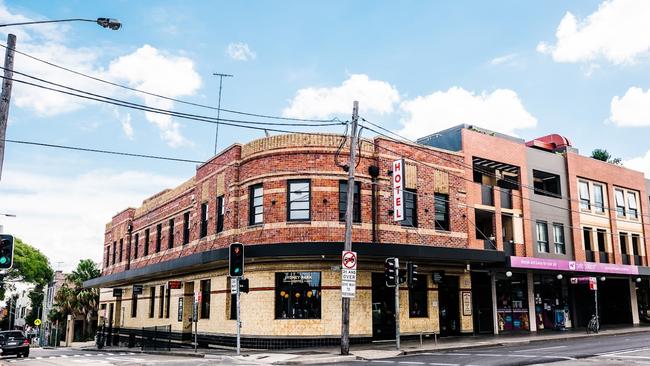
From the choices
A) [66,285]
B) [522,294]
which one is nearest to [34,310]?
[66,285]

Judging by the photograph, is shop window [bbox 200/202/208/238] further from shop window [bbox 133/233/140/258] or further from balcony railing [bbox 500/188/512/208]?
balcony railing [bbox 500/188/512/208]

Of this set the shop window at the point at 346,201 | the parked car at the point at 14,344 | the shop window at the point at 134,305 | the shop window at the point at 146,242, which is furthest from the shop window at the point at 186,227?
the shop window at the point at 346,201

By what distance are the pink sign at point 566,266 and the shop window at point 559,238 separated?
2.29 metres

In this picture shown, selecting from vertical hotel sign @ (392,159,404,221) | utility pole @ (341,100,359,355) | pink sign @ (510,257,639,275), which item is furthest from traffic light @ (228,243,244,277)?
pink sign @ (510,257,639,275)

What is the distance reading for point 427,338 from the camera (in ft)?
80.7

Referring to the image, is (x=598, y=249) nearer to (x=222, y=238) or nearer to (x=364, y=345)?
(x=364, y=345)

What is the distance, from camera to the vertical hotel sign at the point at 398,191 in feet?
75.1

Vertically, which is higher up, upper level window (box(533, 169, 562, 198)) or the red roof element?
the red roof element

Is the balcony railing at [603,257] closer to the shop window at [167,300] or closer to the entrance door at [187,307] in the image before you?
the entrance door at [187,307]

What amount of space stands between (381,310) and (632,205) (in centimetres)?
2212

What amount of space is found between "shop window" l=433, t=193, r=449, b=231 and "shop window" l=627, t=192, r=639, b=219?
56.4ft

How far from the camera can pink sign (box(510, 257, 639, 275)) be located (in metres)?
26.6

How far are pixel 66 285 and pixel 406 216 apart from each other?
1558 inches

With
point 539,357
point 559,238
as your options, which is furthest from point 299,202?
point 559,238
